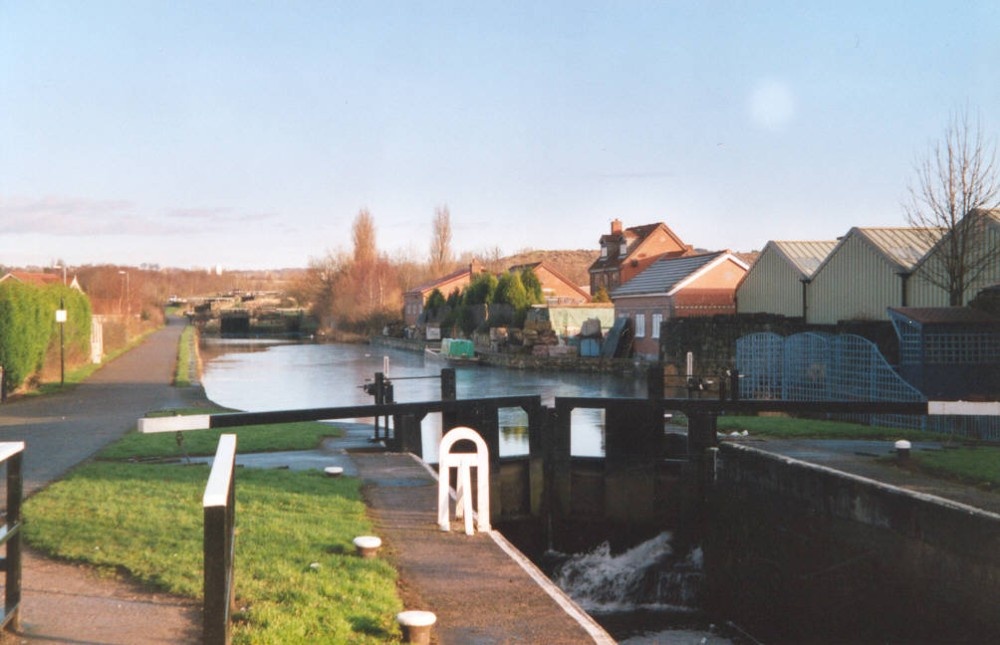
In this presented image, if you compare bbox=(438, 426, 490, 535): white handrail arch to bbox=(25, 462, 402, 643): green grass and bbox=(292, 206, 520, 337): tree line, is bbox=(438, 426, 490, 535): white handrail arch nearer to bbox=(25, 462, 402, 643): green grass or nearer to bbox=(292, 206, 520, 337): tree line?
bbox=(25, 462, 402, 643): green grass

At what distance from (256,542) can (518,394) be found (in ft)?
64.3

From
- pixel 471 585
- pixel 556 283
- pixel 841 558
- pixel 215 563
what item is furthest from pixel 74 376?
pixel 556 283

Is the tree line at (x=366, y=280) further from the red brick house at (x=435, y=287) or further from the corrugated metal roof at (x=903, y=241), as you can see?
the corrugated metal roof at (x=903, y=241)

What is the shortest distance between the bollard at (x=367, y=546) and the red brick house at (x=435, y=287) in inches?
2984

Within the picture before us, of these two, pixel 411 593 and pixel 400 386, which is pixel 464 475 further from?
pixel 400 386

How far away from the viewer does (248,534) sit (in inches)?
332

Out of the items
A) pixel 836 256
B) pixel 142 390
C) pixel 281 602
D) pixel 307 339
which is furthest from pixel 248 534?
pixel 307 339

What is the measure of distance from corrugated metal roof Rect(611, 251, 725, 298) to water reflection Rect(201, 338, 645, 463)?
187 inches

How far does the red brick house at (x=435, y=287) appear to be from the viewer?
281 feet

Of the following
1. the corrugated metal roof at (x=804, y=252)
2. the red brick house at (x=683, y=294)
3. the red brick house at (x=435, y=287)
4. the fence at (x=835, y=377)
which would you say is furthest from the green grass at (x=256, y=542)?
the red brick house at (x=435, y=287)

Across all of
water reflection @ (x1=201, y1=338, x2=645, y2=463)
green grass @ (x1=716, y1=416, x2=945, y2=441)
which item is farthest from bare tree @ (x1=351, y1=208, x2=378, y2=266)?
green grass @ (x1=716, y1=416, x2=945, y2=441)

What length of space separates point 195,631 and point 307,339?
91656 mm

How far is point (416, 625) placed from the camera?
19.6 feet

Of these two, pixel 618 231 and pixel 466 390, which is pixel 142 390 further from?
pixel 618 231
